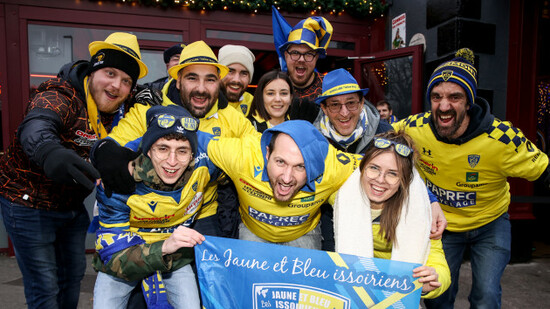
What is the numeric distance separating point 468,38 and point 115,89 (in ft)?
14.7

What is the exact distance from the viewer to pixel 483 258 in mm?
2896

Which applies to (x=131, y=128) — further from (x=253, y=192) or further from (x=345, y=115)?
(x=345, y=115)

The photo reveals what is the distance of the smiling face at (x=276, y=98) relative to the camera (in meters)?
Answer: 3.17

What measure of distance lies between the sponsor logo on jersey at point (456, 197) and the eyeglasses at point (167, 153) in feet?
6.80

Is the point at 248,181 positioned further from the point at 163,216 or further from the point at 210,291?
the point at 210,291

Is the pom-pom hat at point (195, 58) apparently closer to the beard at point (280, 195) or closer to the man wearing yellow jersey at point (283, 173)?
the man wearing yellow jersey at point (283, 173)

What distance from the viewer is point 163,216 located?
2.29 metres

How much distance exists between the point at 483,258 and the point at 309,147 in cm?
180

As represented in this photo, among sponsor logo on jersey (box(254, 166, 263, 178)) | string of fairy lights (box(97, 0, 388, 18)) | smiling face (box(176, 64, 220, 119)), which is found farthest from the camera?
string of fairy lights (box(97, 0, 388, 18))

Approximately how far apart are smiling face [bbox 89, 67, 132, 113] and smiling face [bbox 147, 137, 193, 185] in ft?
2.03

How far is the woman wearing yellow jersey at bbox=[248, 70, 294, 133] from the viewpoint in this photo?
3174 millimetres

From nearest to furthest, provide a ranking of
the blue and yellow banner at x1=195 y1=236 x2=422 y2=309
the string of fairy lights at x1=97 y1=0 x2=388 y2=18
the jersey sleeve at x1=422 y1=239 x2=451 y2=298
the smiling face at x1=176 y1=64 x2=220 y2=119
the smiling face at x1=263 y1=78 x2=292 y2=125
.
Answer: the blue and yellow banner at x1=195 y1=236 x2=422 y2=309
the jersey sleeve at x1=422 y1=239 x2=451 y2=298
the smiling face at x1=176 y1=64 x2=220 y2=119
the smiling face at x1=263 y1=78 x2=292 y2=125
the string of fairy lights at x1=97 y1=0 x2=388 y2=18

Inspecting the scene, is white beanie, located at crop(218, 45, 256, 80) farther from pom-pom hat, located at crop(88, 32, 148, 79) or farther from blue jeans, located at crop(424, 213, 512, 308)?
blue jeans, located at crop(424, 213, 512, 308)

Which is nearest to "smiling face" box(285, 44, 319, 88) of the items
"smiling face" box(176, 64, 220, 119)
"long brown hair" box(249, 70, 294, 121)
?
"long brown hair" box(249, 70, 294, 121)
